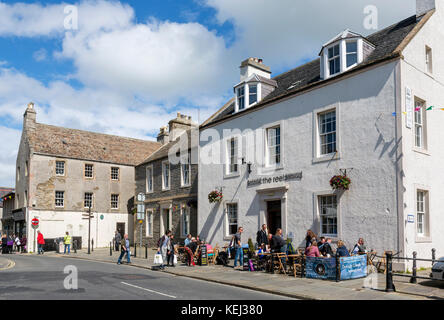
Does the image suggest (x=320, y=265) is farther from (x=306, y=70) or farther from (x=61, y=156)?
(x=61, y=156)

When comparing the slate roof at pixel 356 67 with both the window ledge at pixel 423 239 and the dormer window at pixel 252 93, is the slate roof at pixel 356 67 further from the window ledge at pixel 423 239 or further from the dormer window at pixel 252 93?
the window ledge at pixel 423 239

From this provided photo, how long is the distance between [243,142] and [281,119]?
9.54 feet

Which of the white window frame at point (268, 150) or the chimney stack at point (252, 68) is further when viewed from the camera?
the chimney stack at point (252, 68)

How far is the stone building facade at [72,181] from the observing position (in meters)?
35.6

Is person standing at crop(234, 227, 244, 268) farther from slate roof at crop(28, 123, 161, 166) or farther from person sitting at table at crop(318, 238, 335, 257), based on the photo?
slate roof at crop(28, 123, 161, 166)

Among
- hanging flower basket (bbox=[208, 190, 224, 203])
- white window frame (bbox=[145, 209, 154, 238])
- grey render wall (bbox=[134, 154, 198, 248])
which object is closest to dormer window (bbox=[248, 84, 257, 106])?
hanging flower basket (bbox=[208, 190, 224, 203])

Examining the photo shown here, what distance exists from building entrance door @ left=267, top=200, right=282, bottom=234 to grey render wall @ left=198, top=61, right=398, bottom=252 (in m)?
0.46

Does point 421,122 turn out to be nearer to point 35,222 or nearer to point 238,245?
point 238,245

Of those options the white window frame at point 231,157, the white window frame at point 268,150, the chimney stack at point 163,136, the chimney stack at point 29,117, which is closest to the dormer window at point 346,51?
the white window frame at point 268,150

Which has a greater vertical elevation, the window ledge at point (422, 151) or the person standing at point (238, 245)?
the window ledge at point (422, 151)

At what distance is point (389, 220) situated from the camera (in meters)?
14.6

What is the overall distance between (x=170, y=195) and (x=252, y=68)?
435 inches

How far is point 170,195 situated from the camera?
99.4 feet

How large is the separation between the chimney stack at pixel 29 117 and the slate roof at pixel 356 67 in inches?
809
